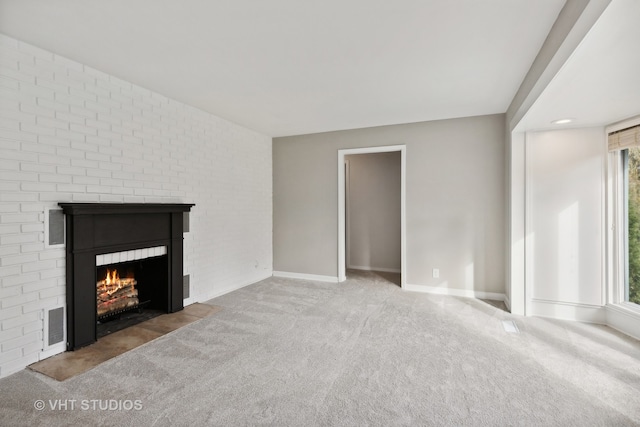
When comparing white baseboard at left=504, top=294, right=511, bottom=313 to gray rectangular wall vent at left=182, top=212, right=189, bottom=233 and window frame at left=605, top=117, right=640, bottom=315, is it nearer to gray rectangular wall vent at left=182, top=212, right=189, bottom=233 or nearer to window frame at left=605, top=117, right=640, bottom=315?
window frame at left=605, top=117, right=640, bottom=315

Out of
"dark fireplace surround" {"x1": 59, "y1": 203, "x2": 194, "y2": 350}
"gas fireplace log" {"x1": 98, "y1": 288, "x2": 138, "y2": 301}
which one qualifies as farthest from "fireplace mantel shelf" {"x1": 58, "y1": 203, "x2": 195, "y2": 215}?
"gas fireplace log" {"x1": 98, "y1": 288, "x2": 138, "y2": 301}

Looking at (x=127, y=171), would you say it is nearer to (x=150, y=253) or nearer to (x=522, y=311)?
(x=150, y=253)

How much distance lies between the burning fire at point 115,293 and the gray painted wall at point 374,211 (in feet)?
13.0

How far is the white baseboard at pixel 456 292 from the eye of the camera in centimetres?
409

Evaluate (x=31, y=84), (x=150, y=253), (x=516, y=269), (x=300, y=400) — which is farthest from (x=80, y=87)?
(x=516, y=269)

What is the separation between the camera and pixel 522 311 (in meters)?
3.49

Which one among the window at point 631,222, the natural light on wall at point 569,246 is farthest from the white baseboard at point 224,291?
the window at point 631,222

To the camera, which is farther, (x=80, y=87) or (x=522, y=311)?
(x=522, y=311)

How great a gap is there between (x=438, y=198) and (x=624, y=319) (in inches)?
91.0

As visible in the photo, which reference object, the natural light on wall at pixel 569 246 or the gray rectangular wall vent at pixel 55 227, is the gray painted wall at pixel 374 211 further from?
the gray rectangular wall vent at pixel 55 227

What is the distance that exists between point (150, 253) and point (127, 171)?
93cm

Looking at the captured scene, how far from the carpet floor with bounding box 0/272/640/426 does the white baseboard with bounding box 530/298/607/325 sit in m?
0.12

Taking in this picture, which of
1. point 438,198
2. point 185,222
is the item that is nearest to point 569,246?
point 438,198

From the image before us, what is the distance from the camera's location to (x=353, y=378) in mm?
2217
